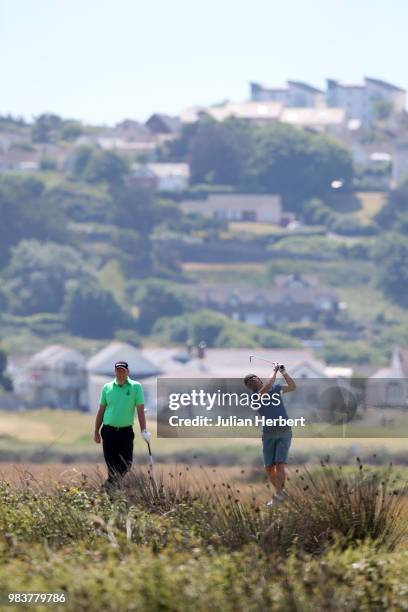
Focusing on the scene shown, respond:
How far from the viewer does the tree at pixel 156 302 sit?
504 ft

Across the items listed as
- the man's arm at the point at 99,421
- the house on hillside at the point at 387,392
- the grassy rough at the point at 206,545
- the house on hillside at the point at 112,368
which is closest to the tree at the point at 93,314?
the house on hillside at the point at 112,368

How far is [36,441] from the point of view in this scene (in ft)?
184

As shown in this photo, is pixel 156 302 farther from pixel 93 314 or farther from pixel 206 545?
pixel 206 545

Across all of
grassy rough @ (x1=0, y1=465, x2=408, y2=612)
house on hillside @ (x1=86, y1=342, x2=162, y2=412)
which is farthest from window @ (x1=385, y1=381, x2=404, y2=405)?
house on hillside @ (x1=86, y1=342, x2=162, y2=412)

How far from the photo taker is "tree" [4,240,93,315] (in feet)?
533

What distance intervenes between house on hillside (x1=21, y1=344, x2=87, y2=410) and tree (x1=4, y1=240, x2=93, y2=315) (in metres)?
42.6

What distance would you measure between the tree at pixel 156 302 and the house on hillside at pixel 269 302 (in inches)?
84.9

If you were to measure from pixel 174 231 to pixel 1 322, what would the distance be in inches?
1451

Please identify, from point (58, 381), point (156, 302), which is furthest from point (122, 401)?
point (156, 302)

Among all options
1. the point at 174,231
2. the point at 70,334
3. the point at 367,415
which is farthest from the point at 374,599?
the point at 174,231

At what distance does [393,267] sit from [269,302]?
45.5 feet

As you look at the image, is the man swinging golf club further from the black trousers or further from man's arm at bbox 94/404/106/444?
man's arm at bbox 94/404/106/444

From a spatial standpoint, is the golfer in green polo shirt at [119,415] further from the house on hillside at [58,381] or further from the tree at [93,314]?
the tree at [93,314]

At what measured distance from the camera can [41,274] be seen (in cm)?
16800
